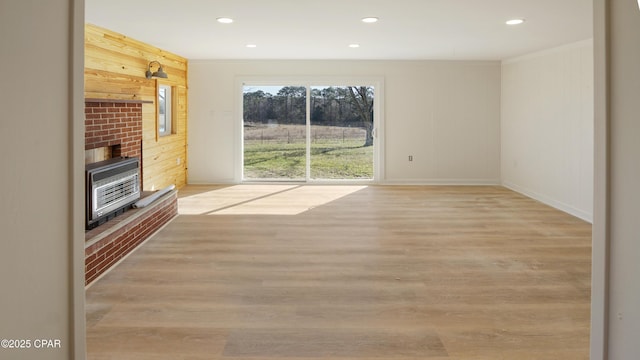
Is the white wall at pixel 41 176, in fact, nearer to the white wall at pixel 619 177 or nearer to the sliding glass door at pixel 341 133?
the white wall at pixel 619 177

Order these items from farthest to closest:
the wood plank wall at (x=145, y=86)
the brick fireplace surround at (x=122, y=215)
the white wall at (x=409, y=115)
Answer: the white wall at (x=409, y=115) < the wood plank wall at (x=145, y=86) < the brick fireplace surround at (x=122, y=215)

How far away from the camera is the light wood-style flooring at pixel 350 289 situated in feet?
8.09

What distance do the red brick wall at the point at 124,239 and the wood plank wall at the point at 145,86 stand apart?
4.11 feet

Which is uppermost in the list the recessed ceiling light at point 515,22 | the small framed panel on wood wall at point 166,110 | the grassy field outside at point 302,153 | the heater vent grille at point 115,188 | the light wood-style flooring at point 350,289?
the recessed ceiling light at point 515,22

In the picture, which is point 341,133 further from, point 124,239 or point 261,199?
point 124,239

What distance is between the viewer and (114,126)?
17.1 feet

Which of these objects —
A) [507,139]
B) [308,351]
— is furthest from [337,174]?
[308,351]

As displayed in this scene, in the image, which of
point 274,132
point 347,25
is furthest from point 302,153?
point 347,25

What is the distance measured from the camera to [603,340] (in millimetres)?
1216

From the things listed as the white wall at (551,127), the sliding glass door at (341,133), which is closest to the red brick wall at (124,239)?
the sliding glass door at (341,133)

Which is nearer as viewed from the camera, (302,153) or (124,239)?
(124,239)

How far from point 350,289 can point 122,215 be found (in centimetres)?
215

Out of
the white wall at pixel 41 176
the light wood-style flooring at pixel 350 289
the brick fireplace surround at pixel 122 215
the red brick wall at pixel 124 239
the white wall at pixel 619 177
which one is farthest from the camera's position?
the brick fireplace surround at pixel 122 215

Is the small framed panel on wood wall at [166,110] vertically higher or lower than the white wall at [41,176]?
higher
